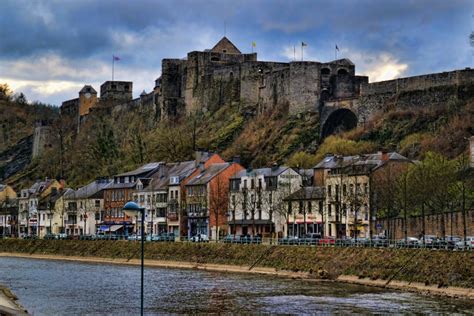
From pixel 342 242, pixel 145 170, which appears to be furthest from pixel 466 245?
pixel 145 170

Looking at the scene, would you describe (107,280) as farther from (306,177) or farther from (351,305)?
(306,177)

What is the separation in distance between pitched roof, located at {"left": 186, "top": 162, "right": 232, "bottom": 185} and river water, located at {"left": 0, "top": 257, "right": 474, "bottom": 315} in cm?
2871

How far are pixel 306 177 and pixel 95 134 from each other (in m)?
86.6

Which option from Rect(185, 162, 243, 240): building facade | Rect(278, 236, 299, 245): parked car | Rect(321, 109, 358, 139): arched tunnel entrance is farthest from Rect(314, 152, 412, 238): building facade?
Rect(321, 109, 358, 139): arched tunnel entrance

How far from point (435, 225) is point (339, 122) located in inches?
2034

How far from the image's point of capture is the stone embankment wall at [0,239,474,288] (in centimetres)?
6481

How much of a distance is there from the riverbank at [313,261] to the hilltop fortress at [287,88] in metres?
38.5

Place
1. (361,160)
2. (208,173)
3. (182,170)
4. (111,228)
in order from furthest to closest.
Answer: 1. (111,228)
2. (182,170)
3. (208,173)
4. (361,160)

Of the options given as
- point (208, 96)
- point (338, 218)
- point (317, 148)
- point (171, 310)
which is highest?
point (208, 96)

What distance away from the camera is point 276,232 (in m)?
106

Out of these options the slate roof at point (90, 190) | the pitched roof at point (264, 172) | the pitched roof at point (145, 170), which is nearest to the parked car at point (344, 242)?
the pitched roof at point (264, 172)

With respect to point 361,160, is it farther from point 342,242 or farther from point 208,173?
point 208,173

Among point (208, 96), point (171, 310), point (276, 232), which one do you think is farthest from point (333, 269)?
point (208, 96)

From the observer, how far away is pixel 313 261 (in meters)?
79.2
